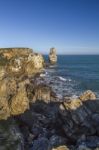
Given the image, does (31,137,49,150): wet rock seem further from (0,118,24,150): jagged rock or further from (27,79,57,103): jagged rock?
(27,79,57,103): jagged rock

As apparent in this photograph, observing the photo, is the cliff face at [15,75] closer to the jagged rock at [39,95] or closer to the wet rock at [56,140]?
the jagged rock at [39,95]

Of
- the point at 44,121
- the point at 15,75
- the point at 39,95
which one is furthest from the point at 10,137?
the point at 15,75

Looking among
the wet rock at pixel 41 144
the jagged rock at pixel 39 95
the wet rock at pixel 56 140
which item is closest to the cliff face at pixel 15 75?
the jagged rock at pixel 39 95

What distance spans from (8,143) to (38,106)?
18.9 meters

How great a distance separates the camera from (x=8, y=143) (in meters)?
38.3

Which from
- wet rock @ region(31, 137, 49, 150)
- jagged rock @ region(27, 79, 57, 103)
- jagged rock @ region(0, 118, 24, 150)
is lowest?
wet rock @ region(31, 137, 49, 150)

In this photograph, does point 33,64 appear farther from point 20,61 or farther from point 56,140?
point 56,140

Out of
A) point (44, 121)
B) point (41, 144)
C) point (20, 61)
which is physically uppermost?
point (20, 61)

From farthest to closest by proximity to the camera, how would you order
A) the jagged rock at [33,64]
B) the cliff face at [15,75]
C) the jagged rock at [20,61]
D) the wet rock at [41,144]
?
the jagged rock at [33,64] → the jagged rock at [20,61] → the cliff face at [15,75] → the wet rock at [41,144]

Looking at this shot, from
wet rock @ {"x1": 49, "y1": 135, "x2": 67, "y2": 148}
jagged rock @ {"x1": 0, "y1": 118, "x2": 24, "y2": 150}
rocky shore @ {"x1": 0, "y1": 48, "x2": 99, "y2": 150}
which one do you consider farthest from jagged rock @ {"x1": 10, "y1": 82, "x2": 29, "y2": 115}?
wet rock @ {"x1": 49, "y1": 135, "x2": 67, "y2": 148}

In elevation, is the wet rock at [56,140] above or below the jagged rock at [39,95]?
below

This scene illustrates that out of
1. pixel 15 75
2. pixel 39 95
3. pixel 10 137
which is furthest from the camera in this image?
pixel 15 75

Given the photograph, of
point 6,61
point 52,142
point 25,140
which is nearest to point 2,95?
point 25,140

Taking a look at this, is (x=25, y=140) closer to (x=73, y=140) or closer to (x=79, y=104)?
(x=73, y=140)
